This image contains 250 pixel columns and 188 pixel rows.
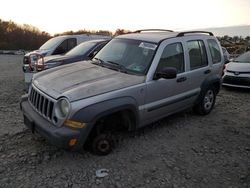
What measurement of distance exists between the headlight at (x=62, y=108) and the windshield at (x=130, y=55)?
4.47 ft

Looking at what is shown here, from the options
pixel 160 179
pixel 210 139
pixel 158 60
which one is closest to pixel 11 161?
pixel 160 179

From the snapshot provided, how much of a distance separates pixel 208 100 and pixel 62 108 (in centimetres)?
363

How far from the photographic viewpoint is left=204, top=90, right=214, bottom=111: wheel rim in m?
6.08

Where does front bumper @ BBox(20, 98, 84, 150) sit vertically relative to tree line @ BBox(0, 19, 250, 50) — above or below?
below

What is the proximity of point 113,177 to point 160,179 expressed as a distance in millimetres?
625

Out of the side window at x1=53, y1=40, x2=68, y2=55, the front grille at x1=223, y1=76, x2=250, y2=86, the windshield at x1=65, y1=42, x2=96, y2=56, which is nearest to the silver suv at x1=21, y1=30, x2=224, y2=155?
the windshield at x1=65, y1=42, x2=96, y2=56

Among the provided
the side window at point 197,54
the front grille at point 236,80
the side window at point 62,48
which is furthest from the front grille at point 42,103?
the side window at point 62,48

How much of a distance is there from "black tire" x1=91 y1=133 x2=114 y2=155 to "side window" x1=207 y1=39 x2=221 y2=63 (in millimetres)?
3194

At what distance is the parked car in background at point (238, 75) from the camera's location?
8516 mm

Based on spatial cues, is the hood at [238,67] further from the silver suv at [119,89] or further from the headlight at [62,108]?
the headlight at [62,108]

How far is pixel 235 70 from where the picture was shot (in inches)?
347

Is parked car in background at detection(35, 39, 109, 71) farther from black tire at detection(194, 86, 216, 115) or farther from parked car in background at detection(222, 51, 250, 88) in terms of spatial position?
parked car in background at detection(222, 51, 250, 88)

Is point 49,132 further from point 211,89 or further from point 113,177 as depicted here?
point 211,89

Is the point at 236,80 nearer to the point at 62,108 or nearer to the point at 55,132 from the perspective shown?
the point at 62,108
